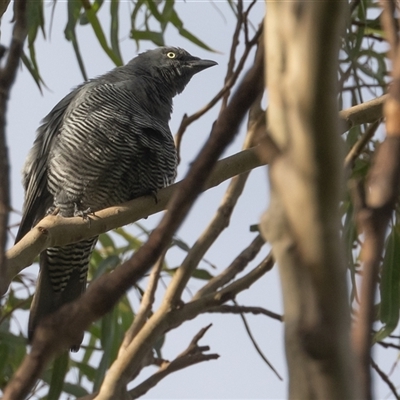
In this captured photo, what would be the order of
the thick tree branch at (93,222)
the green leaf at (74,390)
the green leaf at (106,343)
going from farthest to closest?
the green leaf at (74,390)
the green leaf at (106,343)
the thick tree branch at (93,222)

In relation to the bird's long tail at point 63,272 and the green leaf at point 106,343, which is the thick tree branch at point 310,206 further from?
the bird's long tail at point 63,272

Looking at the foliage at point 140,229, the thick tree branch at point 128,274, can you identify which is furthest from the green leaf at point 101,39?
the thick tree branch at point 128,274

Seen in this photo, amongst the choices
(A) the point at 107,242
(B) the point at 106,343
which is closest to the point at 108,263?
(B) the point at 106,343

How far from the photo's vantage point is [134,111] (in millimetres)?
3756

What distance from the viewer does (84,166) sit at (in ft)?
11.6

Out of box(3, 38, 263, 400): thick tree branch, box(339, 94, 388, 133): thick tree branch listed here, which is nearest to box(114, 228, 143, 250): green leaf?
box(339, 94, 388, 133): thick tree branch

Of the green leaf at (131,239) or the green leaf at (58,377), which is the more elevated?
the green leaf at (131,239)

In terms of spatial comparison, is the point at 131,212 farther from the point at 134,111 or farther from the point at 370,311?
the point at 370,311

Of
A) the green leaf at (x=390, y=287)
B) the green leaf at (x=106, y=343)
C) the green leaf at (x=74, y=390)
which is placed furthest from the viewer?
the green leaf at (x=74, y=390)

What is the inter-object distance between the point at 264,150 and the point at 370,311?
0.15 m

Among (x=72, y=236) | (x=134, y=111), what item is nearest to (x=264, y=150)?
(x=72, y=236)

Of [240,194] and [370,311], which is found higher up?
[240,194]

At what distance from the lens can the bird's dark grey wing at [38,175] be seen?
3.52 metres

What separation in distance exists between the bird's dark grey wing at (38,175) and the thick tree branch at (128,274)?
2.80 m
